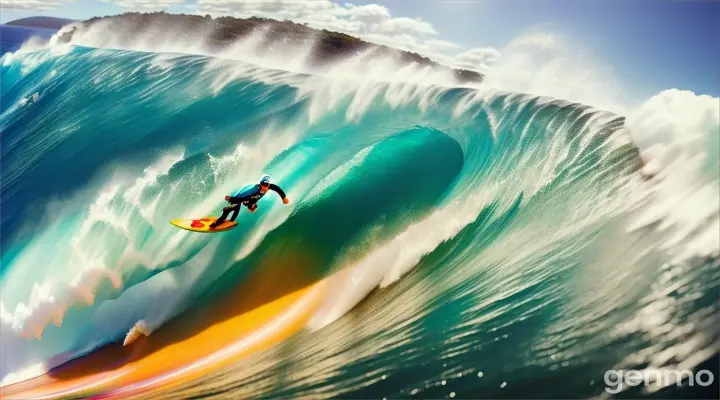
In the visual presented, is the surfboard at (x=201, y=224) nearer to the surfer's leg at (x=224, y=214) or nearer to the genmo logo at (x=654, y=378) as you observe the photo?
the surfer's leg at (x=224, y=214)

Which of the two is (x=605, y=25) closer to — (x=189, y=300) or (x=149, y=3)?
(x=189, y=300)

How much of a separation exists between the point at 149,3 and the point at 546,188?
521cm

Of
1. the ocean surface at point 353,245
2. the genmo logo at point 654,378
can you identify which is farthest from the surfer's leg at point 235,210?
the genmo logo at point 654,378

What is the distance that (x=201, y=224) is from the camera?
4348 millimetres

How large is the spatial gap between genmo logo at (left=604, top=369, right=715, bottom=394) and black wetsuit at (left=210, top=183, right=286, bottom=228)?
2.74 metres

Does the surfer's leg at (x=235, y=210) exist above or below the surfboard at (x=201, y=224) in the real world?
above

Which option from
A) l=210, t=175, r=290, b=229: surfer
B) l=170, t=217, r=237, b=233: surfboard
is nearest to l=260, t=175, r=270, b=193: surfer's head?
l=210, t=175, r=290, b=229: surfer

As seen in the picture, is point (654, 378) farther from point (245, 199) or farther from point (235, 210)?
point (235, 210)

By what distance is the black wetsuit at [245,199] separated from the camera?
419 cm

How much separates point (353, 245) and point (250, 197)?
0.98 m

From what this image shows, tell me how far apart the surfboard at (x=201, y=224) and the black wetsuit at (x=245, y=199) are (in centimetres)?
4

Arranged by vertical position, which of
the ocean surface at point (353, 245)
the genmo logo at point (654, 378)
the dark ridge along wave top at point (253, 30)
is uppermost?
the dark ridge along wave top at point (253, 30)

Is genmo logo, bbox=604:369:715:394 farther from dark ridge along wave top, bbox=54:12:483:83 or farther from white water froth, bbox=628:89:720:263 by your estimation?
dark ridge along wave top, bbox=54:12:483:83

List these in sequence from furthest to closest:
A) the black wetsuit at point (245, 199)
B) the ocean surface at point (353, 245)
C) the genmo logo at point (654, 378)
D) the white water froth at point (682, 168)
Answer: the black wetsuit at point (245, 199) → the white water froth at point (682, 168) → the ocean surface at point (353, 245) → the genmo logo at point (654, 378)
